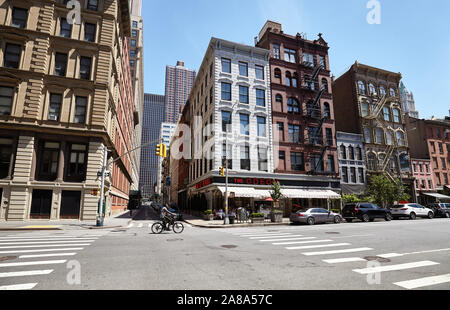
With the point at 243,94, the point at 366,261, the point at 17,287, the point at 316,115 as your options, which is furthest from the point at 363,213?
the point at 17,287

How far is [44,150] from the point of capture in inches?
900

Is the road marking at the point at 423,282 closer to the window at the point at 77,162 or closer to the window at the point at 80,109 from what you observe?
the window at the point at 77,162

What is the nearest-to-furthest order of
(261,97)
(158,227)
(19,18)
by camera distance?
(158,227)
(19,18)
(261,97)

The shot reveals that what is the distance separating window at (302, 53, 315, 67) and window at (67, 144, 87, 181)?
30196 mm

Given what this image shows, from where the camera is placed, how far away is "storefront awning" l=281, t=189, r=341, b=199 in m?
29.3

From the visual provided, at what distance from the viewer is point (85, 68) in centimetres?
2517

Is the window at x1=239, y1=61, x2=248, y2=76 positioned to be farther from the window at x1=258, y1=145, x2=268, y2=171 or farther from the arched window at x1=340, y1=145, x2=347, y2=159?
the arched window at x1=340, y1=145, x2=347, y2=159

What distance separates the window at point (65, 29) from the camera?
25.0 m

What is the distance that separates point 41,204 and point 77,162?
15.1 feet

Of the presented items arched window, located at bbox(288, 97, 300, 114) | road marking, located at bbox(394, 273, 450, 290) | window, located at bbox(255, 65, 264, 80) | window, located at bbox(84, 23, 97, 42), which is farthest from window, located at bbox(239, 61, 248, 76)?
road marking, located at bbox(394, 273, 450, 290)

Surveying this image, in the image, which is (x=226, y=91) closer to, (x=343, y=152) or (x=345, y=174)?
(x=343, y=152)
